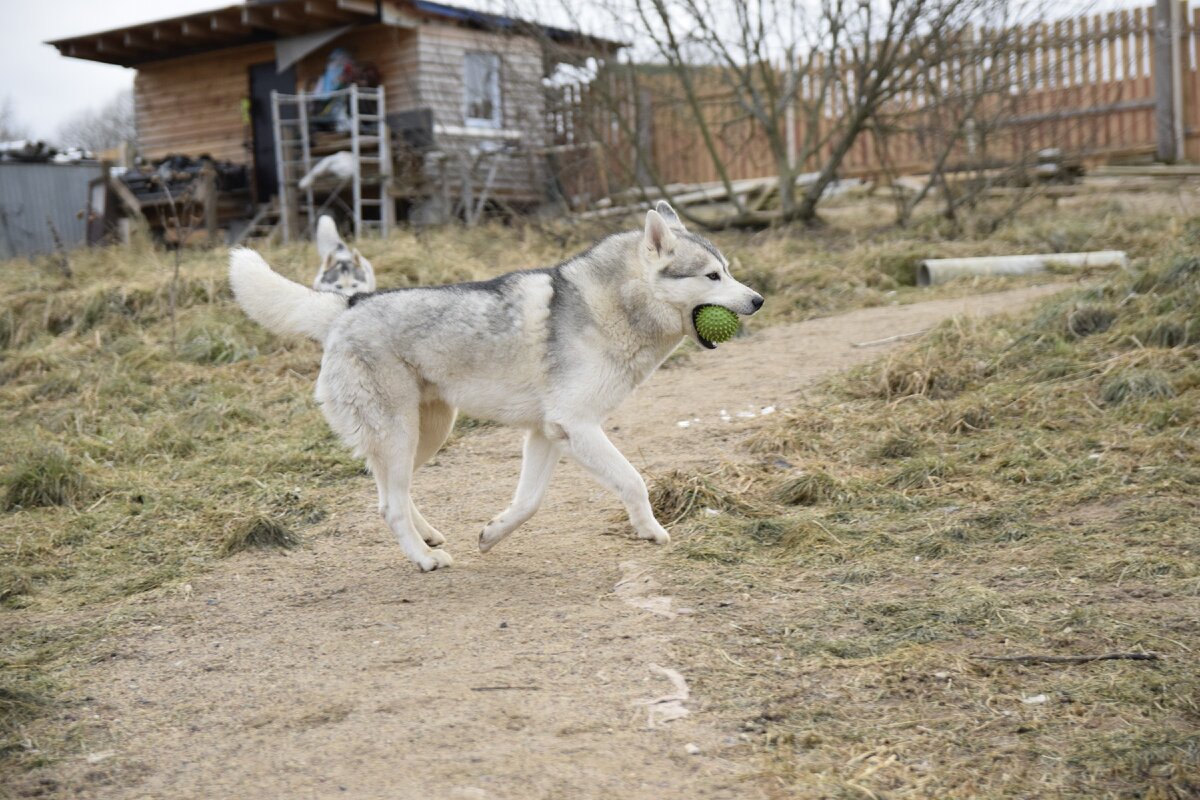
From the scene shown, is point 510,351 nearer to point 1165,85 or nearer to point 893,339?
point 893,339

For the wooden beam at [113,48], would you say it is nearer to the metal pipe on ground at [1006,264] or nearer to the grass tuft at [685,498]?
the metal pipe on ground at [1006,264]

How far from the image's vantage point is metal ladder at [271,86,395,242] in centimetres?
1897

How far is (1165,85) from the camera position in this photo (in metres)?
17.4

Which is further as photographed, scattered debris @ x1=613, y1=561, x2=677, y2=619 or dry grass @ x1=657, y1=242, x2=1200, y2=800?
scattered debris @ x1=613, y1=561, x2=677, y2=619

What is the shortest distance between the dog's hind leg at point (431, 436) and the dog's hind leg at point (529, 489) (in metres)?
0.29

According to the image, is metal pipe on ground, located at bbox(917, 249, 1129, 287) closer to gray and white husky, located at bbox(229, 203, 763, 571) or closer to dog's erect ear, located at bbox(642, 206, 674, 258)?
gray and white husky, located at bbox(229, 203, 763, 571)

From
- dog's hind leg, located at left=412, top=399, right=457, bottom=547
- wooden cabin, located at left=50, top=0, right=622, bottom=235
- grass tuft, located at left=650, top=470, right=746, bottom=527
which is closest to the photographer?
dog's hind leg, located at left=412, top=399, right=457, bottom=547

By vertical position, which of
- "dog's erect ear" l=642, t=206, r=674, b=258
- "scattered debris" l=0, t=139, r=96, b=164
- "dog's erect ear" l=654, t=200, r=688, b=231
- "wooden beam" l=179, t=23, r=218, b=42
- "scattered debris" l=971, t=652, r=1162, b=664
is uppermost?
"wooden beam" l=179, t=23, r=218, b=42

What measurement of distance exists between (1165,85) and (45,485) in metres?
16.5

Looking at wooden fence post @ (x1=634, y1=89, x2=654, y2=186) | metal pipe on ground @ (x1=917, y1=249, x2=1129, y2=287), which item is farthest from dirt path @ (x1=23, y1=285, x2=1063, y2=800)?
wooden fence post @ (x1=634, y1=89, x2=654, y2=186)

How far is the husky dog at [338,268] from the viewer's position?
975cm

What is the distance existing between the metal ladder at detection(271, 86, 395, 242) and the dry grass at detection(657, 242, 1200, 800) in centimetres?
1259

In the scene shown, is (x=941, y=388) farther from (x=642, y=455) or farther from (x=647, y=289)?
(x=647, y=289)

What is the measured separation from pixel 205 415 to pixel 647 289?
4671mm
